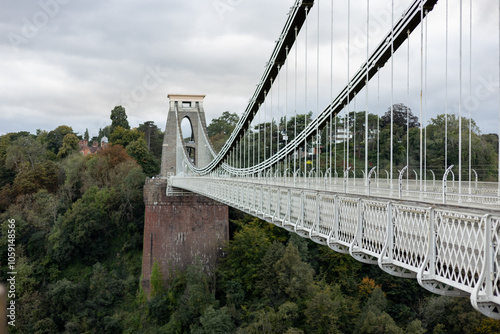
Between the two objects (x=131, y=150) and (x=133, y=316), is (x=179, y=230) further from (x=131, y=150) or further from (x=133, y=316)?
(x=131, y=150)

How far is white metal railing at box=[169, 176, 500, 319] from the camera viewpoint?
4191 millimetres

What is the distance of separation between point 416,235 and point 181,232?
23570mm

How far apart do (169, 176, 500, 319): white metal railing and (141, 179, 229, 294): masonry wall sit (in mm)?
18522

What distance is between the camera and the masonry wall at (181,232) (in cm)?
2748

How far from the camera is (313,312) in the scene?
19344 mm

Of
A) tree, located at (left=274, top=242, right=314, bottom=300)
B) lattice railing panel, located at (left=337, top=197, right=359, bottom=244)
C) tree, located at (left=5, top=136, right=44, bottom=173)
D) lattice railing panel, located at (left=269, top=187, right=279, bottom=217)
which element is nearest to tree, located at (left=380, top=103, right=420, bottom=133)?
tree, located at (left=274, top=242, right=314, bottom=300)

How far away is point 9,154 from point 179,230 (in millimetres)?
22762

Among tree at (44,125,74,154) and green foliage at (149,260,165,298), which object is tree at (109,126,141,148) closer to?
tree at (44,125,74,154)

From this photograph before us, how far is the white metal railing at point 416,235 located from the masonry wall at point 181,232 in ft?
60.8

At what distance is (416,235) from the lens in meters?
5.37

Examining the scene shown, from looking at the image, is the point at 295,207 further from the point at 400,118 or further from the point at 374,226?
the point at 400,118

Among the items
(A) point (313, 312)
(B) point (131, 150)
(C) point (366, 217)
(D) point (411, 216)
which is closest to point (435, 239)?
(D) point (411, 216)

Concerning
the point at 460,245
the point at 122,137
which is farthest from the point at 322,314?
the point at 122,137

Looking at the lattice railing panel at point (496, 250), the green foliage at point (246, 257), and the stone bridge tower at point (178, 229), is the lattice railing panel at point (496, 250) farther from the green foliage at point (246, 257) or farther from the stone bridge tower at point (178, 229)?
the stone bridge tower at point (178, 229)
